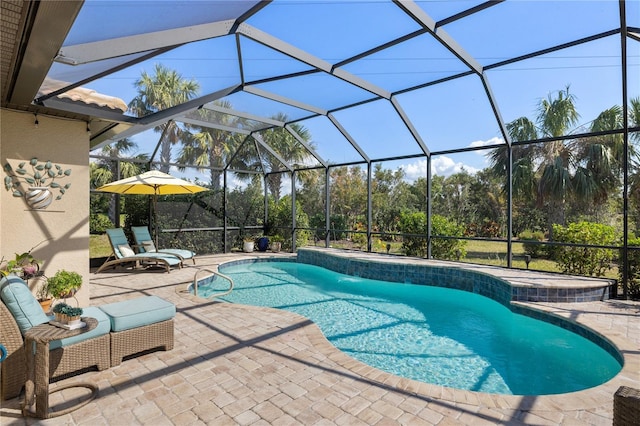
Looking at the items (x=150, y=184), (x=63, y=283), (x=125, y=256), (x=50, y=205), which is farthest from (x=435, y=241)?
(x=50, y=205)

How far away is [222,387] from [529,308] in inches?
204

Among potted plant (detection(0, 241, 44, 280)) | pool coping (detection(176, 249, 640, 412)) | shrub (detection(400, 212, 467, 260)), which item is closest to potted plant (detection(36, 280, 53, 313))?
potted plant (detection(0, 241, 44, 280))

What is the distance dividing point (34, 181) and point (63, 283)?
4.76 feet

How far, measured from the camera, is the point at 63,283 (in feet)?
15.0

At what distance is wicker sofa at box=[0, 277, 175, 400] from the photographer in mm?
2836

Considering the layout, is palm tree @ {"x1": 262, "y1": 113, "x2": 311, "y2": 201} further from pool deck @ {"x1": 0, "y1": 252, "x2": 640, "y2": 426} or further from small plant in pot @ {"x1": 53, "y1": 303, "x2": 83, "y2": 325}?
small plant in pot @ {"x1": 53, "y1": 303, "x2": 83, "y2": 325}

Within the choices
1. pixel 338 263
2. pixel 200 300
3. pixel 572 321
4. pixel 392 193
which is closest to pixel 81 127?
pixel 200 300

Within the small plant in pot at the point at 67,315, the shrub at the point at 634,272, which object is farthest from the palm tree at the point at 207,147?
the shrub at the point at 634,272

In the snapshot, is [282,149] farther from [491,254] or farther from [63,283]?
[63,283]

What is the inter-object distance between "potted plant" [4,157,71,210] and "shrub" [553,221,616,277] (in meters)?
9.84

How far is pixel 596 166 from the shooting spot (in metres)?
12.5

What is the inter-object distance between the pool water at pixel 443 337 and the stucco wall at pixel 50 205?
10.0 ft

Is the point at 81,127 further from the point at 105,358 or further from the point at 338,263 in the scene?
the point at 338,263

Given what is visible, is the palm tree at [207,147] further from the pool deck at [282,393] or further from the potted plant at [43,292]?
the pool deck at [282,393]
